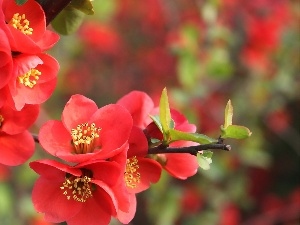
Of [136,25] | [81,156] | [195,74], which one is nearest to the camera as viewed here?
[81,156]

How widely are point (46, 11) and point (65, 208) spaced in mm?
284

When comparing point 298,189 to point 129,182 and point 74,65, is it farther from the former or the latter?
point 129,182

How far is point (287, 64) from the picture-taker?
9.16 ft

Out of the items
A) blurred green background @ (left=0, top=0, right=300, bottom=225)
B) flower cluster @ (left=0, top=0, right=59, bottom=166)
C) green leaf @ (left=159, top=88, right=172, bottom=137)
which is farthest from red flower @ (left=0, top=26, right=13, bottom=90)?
blurred green background @ (left=0, top=0, right=300, bottom=225)

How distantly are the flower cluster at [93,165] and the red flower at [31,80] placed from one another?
0.04 m

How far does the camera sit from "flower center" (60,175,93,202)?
882 millimetres

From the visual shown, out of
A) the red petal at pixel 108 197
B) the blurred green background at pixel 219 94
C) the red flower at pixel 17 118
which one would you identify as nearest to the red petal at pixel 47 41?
the red flower at pixel 17 118

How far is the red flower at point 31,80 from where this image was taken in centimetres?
84

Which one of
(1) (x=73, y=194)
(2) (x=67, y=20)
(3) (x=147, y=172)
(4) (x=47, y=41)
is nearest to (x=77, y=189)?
(1) (x=73, y=194)

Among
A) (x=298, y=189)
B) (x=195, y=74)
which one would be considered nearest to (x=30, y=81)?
(x=195, y=74)

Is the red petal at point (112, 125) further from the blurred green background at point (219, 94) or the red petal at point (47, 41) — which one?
the blurred green background at point (219, 94)

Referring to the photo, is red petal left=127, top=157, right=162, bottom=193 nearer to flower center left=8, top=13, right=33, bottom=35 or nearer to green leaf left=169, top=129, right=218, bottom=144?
green leaf left=169, top=129, right=218, bottom=144

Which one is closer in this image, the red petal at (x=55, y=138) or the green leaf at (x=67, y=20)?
the red petal at (x=55, y=138)

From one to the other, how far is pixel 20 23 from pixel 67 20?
176 mm
